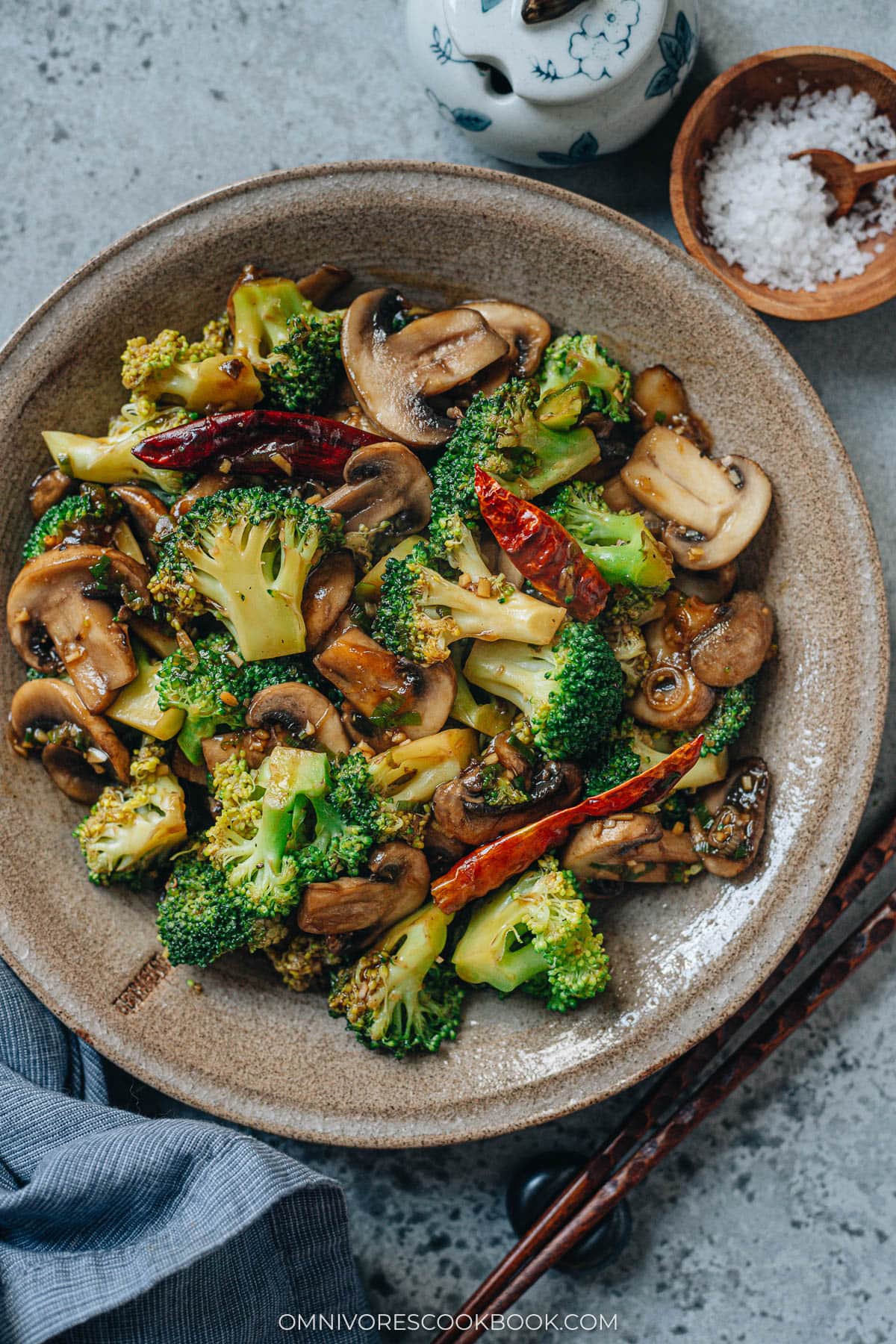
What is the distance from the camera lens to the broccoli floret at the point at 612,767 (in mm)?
2709

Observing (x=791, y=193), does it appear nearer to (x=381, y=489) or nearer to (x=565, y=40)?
(x=565, y=40)

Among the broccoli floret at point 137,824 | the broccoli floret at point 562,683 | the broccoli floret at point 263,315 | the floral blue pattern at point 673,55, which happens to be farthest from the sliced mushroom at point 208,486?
the floral blue pattern at point 673,55

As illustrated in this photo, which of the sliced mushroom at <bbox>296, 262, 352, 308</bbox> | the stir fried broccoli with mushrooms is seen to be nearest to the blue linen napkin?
the stir fried broccoli with mushrooms

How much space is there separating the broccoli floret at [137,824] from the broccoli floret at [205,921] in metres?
0.14

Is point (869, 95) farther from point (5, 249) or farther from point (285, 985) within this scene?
point (285, 985)

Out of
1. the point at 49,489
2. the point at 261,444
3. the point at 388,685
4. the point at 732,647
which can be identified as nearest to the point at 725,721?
the point at 732,647

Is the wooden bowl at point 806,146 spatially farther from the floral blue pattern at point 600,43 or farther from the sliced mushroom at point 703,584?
the sliced mushroom at point 703,584

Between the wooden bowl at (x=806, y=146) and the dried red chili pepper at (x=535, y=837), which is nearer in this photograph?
the dried red chili pepper at (x=535, y=837)

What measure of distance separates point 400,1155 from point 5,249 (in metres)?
3.28

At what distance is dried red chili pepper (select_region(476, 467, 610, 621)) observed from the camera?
99.6 inches

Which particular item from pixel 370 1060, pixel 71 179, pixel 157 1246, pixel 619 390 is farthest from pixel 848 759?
pixel 71 179

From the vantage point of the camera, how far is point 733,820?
9.00 ft

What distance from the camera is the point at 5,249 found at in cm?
322

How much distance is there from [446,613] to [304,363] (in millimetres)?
842
